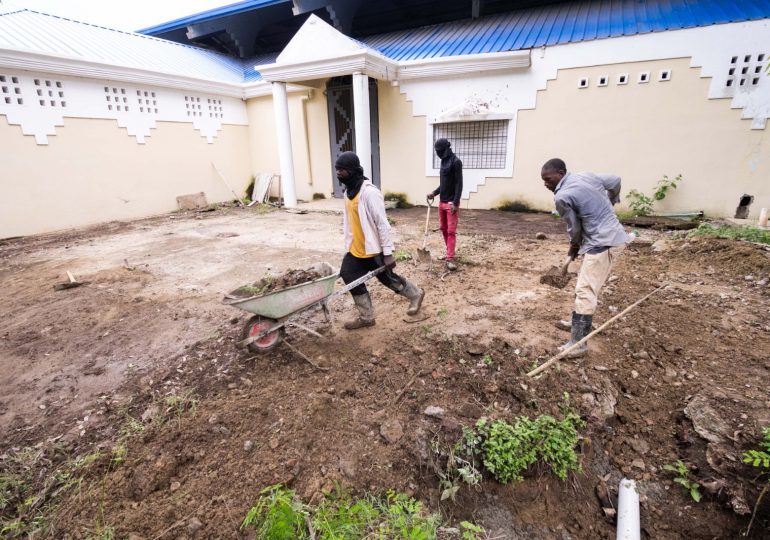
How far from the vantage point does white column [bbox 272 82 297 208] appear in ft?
35.0

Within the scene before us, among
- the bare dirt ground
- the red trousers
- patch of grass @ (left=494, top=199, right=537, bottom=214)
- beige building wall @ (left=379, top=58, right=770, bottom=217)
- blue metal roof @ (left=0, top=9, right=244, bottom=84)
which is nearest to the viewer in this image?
the bare dirt ground

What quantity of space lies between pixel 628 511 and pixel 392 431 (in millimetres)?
1456

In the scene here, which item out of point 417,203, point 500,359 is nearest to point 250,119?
point 417,203

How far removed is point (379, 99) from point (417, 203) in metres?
3.02

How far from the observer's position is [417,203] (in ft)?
35.8

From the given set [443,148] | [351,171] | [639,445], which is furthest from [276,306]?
[443,148]

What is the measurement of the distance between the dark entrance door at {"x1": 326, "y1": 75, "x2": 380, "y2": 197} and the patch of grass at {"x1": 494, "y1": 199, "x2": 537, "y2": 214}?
367 cm

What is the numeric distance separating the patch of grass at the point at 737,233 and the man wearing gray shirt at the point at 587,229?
424 cm

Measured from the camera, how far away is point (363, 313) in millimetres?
3932

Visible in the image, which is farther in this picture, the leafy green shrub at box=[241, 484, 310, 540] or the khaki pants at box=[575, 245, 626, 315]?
the khaki pants at box=[575, 245, 626, 315]

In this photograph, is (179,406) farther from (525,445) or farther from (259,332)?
(525,445)

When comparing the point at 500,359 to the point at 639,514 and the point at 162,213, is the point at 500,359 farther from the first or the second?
the point at 162,213

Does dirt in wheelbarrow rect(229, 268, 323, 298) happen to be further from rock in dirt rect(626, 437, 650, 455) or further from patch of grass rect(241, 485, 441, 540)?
rock in dirt rect(626, 437, 650, 455)

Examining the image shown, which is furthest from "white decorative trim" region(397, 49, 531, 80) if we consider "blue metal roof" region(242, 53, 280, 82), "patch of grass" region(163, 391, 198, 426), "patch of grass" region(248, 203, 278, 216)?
"patch of grass" region(163, 391, 198, 426)
